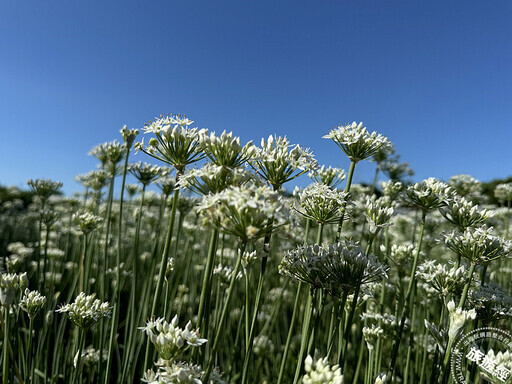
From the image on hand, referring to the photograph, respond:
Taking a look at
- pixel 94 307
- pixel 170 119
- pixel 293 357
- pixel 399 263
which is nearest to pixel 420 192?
pixel 399 263

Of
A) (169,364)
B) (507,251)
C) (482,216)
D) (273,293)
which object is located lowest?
(273,293)

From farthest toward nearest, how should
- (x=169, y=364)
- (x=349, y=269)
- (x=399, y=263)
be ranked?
(x=399, y=263) → (x=349, y=269) → (x=169, y=364)

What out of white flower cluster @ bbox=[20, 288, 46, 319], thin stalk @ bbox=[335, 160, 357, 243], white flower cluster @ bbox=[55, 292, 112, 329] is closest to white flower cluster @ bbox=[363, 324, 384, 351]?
thin stalk @ bbox=[335, 160, 357, 243]

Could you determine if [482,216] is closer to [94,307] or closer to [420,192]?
[420,192]

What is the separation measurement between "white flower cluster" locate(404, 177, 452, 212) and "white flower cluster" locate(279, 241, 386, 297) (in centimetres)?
90

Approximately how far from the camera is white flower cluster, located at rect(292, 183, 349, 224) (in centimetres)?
208

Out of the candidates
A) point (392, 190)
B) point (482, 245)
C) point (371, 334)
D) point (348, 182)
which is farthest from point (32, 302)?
point (392, 190)

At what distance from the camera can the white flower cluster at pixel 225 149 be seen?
1548 mm

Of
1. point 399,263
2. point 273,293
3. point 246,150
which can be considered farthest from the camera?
point 273,293

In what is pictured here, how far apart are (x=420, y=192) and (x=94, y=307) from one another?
97.2 inches

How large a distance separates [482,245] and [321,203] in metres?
1.18

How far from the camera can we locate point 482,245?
226cm

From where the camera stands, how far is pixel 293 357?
4277 mm

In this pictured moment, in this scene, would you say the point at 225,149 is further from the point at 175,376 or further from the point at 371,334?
the point at 371,334
